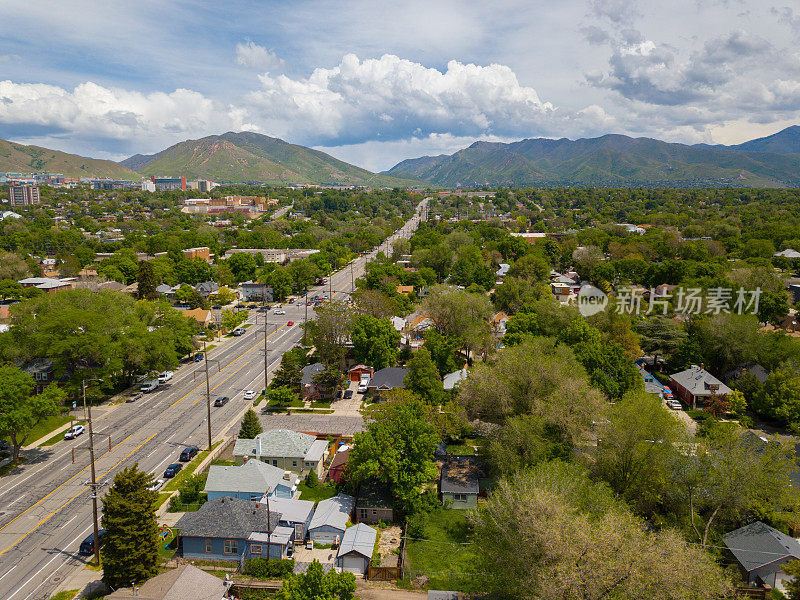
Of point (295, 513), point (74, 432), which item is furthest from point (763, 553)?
point (74, 432)

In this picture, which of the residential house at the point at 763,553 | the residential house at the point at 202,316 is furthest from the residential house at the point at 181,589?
the residential house at the point at 202,316

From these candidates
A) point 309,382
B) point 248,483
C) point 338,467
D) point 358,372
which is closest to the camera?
point 248,483

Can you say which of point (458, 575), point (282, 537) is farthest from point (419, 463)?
point (282, 537)

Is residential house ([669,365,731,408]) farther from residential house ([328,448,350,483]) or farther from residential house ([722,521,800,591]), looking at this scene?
residential house ([328,448,350,483])

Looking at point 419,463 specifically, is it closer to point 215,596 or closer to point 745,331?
point 215,596

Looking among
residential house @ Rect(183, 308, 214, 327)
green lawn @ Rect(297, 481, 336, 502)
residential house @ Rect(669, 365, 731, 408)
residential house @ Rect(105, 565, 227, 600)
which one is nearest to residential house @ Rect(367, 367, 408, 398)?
green lawn @ Rect(297, 481, 336, 502)

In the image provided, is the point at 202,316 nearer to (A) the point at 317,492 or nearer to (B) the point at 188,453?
(B) the point at 188,453
